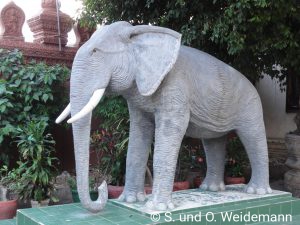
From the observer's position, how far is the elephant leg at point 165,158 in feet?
10.0

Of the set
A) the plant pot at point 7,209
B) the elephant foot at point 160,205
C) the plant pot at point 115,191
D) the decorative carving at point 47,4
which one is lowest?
the plant pot at point 7,209

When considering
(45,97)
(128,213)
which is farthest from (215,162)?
(45,97)

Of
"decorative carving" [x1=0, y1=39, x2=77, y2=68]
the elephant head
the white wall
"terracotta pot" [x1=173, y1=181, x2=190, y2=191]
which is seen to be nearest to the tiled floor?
the elephant head

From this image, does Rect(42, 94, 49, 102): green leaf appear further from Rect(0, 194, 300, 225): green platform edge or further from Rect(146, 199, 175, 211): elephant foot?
Rect(146, 199, 175, 211): elephant foot

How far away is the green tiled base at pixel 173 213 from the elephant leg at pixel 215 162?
0.25 meters

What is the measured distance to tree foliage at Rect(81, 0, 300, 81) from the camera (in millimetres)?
4062

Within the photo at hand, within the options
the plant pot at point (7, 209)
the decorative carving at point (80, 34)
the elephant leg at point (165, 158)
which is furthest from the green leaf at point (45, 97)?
the elephant leg at point (165, 158)

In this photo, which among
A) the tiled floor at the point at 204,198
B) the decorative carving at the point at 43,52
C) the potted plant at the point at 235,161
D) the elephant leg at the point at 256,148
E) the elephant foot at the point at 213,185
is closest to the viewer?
the tiled floor at the point at 204,198

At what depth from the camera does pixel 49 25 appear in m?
6.21

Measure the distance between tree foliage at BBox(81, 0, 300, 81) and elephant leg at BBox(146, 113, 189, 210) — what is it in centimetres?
143

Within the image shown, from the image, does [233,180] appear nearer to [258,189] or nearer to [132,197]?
[258,189]

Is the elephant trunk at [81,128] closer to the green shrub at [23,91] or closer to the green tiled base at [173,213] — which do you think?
the green tiled base at [173,213]

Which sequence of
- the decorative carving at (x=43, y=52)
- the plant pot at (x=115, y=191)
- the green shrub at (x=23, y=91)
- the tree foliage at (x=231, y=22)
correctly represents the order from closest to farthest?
the tree foliage at (x=231, y=22) < the plant pot at (x=115, y=191) < the green shrub at (x=23, y=91) < the decorative carving at (x=43, y=52)

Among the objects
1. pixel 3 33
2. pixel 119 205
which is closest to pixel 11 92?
pixel 3 33
